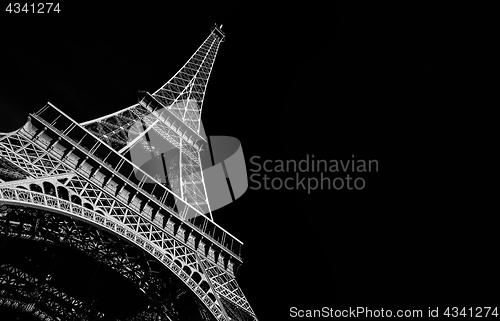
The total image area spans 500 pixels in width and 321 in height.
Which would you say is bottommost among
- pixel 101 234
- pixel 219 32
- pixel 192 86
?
pixel 101 234

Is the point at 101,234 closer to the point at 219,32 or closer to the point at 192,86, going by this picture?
the point at 192,86

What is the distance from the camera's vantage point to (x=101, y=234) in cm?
1767

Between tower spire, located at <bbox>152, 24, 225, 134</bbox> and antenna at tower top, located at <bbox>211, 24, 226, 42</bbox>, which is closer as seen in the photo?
tower spire, located at <bbox>152, 24, 225, 134</bbox>

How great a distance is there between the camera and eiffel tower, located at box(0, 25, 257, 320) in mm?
16547

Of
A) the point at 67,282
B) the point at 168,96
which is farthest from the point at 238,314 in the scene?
the point at 168,96

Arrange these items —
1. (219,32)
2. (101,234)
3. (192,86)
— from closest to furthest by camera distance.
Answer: (101,234), (192,86), (219,32)

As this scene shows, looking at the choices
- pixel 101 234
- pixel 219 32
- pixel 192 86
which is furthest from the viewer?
pixel 219 32

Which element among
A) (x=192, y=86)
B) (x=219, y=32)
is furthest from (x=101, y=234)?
(x=219, y=32)

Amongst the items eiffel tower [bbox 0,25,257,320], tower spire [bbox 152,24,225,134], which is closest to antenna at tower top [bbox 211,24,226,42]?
tower spire [bbox 152,24,225,134]

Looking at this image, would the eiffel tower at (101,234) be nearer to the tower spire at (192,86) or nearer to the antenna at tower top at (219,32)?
the tower spire at (192,86)

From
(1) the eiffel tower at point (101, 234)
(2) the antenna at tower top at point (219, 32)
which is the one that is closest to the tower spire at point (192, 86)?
(2) the antenna at tower top at point (219, 32)

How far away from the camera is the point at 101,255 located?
60.8ft

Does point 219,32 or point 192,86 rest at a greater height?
point 219,32

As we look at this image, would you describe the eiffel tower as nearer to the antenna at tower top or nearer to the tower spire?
the tower spire
